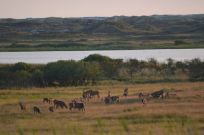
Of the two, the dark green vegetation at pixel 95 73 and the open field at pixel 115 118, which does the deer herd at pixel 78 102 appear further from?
the dark green vegetation at pixel 95 73

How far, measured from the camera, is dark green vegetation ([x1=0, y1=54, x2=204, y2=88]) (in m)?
58.7

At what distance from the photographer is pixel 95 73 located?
2371 inches

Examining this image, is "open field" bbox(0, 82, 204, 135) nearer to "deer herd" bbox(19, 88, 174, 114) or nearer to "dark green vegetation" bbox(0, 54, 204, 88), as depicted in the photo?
"deer herd" bbox(19, 88, 174, 114)

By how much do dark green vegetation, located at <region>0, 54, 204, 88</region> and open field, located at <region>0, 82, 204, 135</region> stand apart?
59.0ft

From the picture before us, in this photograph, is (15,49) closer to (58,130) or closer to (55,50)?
(55,50)

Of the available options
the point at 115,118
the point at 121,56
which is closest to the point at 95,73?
the point at 115,118

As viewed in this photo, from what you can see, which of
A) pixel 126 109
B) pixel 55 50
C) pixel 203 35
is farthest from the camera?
pixel 203 35

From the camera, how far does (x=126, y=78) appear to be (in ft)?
206

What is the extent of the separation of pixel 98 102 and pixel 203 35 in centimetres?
14937

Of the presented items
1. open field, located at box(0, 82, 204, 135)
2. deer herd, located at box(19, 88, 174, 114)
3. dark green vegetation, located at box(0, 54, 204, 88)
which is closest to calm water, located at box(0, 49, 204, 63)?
dark green vegetation, located at box(0, 54, 204, 88)

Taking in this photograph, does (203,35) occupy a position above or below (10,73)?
above

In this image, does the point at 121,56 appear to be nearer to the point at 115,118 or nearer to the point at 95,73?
the point at 95,73

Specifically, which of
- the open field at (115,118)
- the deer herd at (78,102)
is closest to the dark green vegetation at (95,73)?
the open field at (115,118)

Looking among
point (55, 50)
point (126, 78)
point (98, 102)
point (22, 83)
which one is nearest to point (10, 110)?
point (98, 102)
